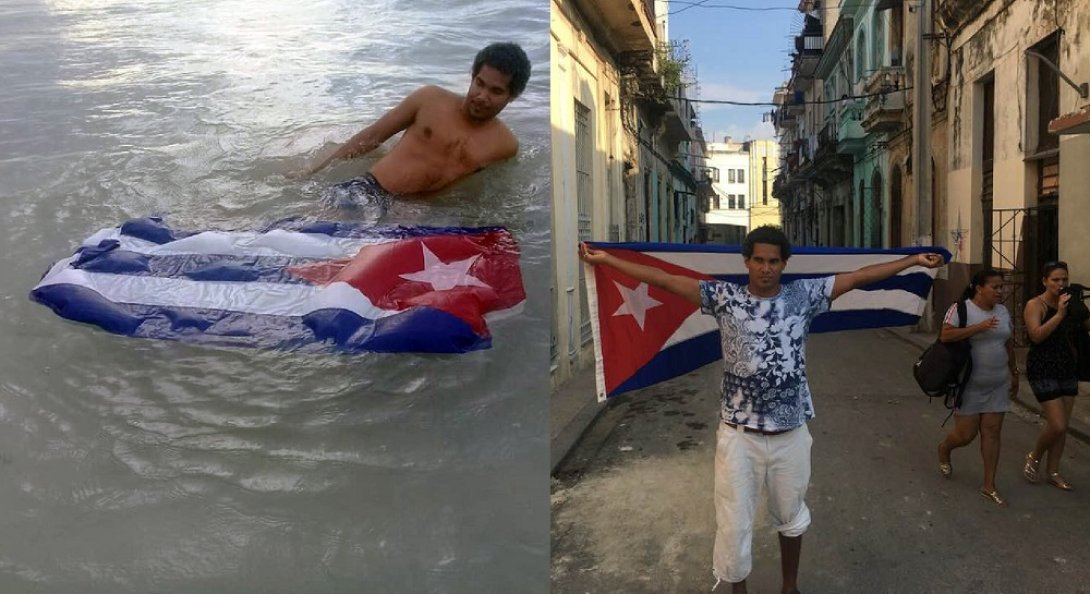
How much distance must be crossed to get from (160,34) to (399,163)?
2.04 m

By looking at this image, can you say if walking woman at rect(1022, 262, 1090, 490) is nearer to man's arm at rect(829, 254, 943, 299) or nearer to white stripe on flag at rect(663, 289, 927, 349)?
white stripe on flag at rect(663, 289, 927, 349)

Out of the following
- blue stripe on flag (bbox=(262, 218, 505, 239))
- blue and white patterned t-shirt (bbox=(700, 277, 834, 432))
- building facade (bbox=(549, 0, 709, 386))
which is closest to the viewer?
blue and white patterned t-shirt (bbox=(700, 277, 834, 432))

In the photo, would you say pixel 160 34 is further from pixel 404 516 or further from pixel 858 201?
pixel 858 201

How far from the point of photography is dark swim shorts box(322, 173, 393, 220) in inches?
143

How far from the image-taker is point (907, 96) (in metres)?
14.2

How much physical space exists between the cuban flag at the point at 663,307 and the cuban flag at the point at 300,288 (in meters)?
0.51

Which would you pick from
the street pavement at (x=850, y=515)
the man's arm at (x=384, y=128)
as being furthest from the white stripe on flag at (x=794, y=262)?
the man's arm at (x=384, y=128)

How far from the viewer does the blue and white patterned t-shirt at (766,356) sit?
8.84ft

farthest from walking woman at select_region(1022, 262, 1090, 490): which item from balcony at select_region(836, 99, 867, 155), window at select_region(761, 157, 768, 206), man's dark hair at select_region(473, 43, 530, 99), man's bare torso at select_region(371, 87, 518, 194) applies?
window at select_region(761, 157, 768, 206)

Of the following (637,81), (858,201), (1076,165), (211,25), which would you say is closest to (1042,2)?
(1076,165)

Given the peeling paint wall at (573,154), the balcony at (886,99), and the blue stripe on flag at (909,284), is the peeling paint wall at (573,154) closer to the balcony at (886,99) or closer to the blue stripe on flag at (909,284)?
the blue stripe on flag at (909,284)

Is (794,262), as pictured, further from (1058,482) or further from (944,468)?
(1058,482)

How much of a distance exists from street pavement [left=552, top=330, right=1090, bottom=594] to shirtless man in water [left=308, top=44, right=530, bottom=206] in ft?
5.99

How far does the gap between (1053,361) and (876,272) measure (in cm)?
196
